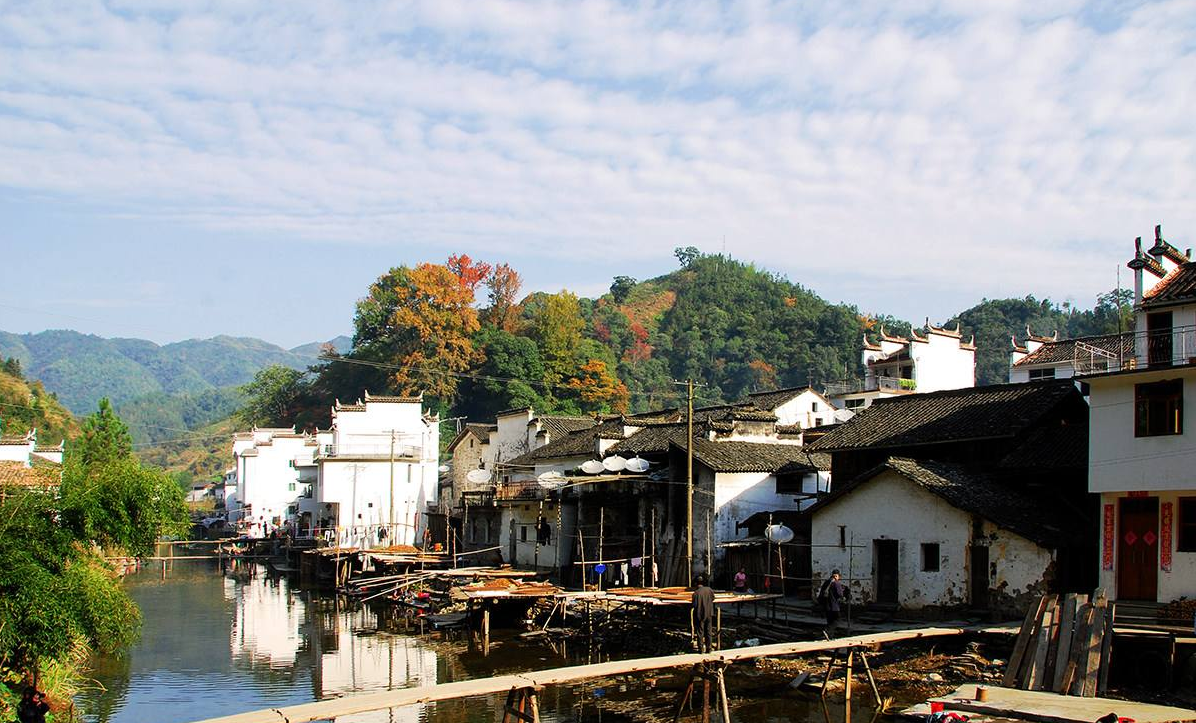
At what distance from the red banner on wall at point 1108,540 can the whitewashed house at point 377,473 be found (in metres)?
39.4

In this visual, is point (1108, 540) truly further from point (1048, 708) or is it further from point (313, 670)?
point (313, 670)

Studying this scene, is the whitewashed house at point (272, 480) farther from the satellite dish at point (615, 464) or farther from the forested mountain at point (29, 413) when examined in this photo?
the satellite dish at point (615, 464)

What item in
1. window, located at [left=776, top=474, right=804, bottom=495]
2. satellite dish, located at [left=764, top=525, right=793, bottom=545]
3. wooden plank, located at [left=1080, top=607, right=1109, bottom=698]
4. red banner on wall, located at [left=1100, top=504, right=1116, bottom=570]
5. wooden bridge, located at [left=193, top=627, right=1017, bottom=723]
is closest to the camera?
wooden bridge, located at [left=193, top=627, right=1017, bottom=723]

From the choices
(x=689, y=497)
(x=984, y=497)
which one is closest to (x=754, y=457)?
(x=689, y=497)

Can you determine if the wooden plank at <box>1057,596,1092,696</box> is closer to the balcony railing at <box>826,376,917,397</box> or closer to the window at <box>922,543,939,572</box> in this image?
the window at <box>922,543,939,572</box>

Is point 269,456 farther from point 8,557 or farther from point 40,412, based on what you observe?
point 8,557

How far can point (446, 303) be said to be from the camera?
87.5 metres

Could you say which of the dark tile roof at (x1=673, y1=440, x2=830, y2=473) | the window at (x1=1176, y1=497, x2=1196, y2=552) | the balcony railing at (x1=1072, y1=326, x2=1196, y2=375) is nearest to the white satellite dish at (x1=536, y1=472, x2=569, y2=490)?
the dark tile roof at (x1=673, y1=440, x2=830, y2=473)

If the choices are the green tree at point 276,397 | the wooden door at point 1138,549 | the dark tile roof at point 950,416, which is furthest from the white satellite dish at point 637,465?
the green tree at point 276,397

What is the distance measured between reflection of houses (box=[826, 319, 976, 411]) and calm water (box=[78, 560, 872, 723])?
90.3ft

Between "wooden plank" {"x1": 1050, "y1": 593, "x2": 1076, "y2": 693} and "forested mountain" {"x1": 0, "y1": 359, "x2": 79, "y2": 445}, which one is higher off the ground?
"forested mountain" {"x1": 0, "y1": 359, "x2": 79, "y2": 445}

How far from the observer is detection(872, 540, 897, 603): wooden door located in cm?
2870

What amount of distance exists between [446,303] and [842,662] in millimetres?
67246

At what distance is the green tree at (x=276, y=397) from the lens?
3939 inches
